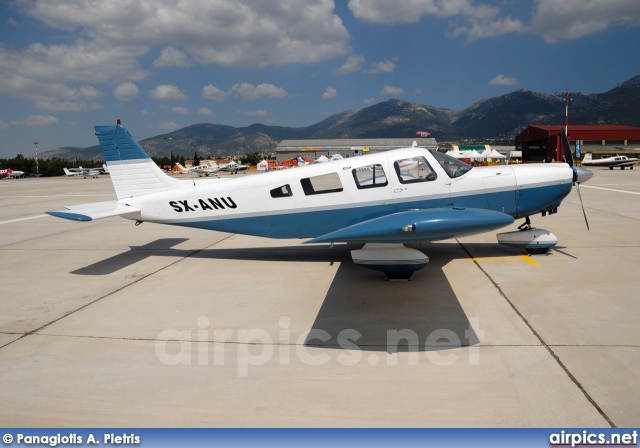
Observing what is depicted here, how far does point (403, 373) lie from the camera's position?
4156mm

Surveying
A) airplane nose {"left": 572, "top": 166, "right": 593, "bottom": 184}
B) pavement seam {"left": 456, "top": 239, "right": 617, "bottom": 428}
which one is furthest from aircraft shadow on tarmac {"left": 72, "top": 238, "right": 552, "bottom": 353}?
airplane nose {"left": 572, "top": 166, "right": 593, "bottom": 184}

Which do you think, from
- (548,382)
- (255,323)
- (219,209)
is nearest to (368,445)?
(548,382)

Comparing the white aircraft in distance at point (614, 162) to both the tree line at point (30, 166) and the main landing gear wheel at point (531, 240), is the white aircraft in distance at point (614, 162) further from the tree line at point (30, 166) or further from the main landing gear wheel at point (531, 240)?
the tree line at point (30, 166)

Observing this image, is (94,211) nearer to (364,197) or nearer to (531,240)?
(364,197)

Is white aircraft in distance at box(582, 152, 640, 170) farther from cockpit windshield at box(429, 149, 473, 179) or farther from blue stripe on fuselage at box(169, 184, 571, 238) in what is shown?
cockpit windshield at box(429, 149, 473, 179)

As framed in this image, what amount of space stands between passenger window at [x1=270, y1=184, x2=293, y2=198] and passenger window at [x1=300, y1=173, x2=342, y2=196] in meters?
0.28

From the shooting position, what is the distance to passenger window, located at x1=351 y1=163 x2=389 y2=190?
7.68 metres

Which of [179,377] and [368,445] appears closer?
[368,445]

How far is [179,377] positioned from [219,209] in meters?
4.49

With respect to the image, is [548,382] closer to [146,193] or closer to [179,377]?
[179,377]

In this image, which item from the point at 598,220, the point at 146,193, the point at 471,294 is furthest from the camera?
the point at 598,220

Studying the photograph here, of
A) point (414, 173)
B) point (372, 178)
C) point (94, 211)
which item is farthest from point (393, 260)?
point (94, 211)

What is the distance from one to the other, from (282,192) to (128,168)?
11.3 feet

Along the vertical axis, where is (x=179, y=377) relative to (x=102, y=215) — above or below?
below
